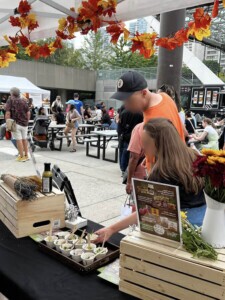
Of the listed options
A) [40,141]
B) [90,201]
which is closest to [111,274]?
[90,201]

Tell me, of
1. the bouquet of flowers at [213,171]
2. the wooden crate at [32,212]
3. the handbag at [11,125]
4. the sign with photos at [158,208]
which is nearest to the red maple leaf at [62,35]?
the wooden crate at [32,212]

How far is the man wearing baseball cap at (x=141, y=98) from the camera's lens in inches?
87.5

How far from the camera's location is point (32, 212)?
179cm

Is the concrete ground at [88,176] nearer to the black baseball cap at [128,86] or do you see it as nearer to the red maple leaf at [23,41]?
the black baseball cap at [128,86]

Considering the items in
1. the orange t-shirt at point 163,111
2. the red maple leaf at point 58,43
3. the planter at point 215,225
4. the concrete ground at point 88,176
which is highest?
the red maple leaf at point 58,43

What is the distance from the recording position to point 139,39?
2.39 meters

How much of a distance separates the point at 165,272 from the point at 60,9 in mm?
2325

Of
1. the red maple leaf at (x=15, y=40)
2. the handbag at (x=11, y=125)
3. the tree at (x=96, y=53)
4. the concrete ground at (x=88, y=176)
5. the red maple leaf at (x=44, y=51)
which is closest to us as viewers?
the red maple leaf at (x=44, y=51)

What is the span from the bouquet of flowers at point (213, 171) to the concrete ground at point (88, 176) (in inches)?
112

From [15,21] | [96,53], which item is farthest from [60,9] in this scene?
[96,53]

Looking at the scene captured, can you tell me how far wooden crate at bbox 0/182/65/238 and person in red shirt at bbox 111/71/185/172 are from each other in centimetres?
68

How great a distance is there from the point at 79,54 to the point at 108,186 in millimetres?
44434

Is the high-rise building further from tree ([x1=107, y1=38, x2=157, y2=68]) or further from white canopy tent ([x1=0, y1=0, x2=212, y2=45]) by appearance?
tree ([x1=107, y1=38, x2=157, y2=68])

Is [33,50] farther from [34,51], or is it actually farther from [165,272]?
[165,272]
